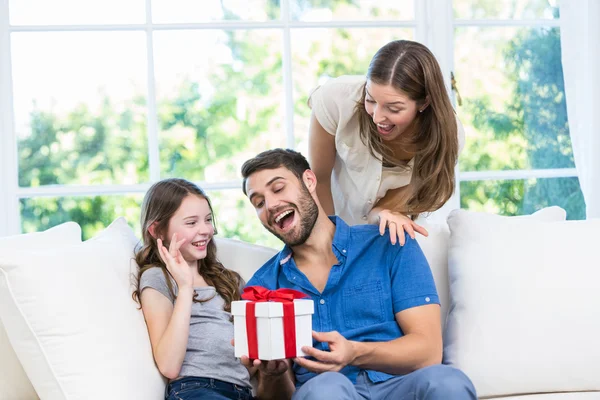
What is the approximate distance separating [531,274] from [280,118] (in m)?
1.39

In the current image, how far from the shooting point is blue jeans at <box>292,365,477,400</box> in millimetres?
1600

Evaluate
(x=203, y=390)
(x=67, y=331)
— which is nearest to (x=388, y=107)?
(x=203, y=390)

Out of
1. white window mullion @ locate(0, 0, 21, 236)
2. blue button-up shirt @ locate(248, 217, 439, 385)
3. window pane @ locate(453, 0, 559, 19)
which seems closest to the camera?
blue button-up shirt @ locate(248, 217, 439, 385)

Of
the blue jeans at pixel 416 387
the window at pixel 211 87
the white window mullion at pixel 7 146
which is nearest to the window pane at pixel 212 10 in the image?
the window at pixel 211 87

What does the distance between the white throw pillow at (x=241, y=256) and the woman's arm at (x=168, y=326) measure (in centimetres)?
32

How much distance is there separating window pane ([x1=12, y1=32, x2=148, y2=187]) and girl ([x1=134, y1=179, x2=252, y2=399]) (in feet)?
3.29

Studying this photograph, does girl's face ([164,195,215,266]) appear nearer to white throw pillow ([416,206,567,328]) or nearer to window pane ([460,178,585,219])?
white throw pillow ([416,206,567,328])

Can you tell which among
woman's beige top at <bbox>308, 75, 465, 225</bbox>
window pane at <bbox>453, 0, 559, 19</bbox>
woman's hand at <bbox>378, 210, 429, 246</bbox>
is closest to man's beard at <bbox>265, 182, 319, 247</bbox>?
woman's hand at <bbox>378, 210, 429, 246</bbox>

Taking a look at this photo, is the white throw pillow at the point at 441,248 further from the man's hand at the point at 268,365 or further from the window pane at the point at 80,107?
the window pane at the point at 80,107

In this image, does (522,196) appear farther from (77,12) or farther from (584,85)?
(77,12)

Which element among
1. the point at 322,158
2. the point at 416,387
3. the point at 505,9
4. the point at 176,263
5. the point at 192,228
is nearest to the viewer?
the point at 416,387

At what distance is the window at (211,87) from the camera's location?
10.0ft

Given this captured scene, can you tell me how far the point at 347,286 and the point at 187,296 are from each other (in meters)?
0.41

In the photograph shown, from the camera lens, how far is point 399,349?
1.82 metres
